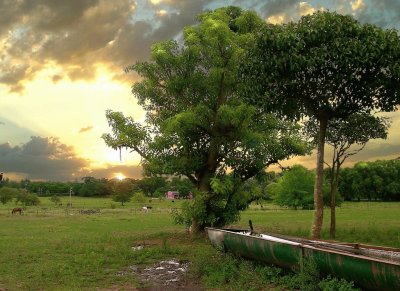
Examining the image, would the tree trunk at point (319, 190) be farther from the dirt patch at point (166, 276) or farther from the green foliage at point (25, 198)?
the green foliage at point (25, 198)

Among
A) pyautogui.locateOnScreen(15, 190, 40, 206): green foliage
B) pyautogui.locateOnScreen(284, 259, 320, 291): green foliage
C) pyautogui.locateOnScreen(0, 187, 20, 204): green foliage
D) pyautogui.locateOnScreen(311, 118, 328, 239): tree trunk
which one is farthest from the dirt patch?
pyautogui.locateOnScreen(15, 190, 40, 206): green foliage

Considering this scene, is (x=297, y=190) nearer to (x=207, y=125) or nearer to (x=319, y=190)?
(x=207, y=125)

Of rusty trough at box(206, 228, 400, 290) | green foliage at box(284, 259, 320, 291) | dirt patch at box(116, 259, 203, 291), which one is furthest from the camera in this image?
dirt patch at box(116, 259, 203, 291)

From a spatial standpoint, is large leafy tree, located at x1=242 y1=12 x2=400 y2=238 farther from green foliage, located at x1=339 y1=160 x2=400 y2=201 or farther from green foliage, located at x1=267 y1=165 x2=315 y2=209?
green foliage, located at x1=339 y1=160 x2=400 y2=201

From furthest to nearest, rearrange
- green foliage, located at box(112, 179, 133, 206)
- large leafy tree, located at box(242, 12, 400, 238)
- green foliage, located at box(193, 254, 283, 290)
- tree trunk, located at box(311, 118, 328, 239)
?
1. green foliage, located at box(112, 179, 133, 206)
2. tree trunk, located at box(311, 118, 328, 239)
3. large leafy tree, located at box(242, 12, 400, 238)
4. green foliage, located at box(193, 254, 283, 290)

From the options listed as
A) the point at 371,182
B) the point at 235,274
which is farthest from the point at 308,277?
the point at 371,182

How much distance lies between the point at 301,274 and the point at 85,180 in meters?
195

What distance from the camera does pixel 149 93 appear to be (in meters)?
29.4

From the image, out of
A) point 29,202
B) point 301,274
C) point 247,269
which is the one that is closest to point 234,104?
point 247,269

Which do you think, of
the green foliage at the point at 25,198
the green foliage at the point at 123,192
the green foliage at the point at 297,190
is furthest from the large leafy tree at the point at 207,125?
the green foliage at the point at 123,192

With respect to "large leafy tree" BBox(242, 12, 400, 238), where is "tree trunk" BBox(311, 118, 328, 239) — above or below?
below

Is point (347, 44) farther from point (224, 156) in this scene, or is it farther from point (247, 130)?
point (224, 156)

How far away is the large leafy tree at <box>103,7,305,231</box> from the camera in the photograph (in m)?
26.2

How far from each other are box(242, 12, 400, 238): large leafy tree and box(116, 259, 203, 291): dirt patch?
24.6 feet
